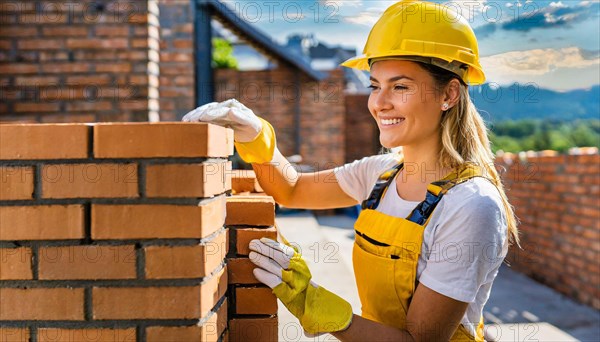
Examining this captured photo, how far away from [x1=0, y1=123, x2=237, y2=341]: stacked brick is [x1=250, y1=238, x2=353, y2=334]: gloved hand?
0.36 metres

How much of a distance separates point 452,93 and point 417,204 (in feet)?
1.42

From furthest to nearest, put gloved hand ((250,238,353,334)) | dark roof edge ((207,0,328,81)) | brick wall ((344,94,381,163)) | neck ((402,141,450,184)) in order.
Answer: brick wall ((344,94,381,163)) < dark roof edge ((207,0,328,81)) < neck ((402,141,450,184)) < gloved hand ((250,238,353,334))

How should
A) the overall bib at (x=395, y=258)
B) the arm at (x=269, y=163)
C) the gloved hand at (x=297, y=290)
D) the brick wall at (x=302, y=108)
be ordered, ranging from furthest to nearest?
the brick wall at (x=302, y=108)
the arm at (x=269, y=163)
the overall bib at (x=395, y=258)
the gloved hand at (x=297, y=290)

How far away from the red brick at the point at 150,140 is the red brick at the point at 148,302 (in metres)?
0.31

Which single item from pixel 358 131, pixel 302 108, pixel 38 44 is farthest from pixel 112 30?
pixel 358 131

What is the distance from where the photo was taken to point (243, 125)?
189 centimetres

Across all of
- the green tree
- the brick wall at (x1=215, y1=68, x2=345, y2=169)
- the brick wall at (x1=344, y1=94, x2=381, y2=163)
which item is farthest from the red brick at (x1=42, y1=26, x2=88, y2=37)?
the brick wall at (x1=344, y1=94, x2=381, y2=163)

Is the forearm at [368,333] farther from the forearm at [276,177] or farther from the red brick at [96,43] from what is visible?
the red brick at [96,43]

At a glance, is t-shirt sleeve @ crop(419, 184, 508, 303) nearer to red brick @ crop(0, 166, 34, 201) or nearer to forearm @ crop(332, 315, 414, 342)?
forearm @ crop(332, 315, 414, 342)

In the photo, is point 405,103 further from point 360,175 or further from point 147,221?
point 147,221

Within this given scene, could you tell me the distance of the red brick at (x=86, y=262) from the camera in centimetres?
118

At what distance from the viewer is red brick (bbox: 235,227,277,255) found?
1.59 m

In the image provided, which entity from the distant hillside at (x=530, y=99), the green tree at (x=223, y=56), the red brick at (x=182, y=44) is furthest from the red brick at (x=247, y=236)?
the green tree at (x=223, y=56)

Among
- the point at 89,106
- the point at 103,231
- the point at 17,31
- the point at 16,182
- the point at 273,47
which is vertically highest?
the point at 273,47
